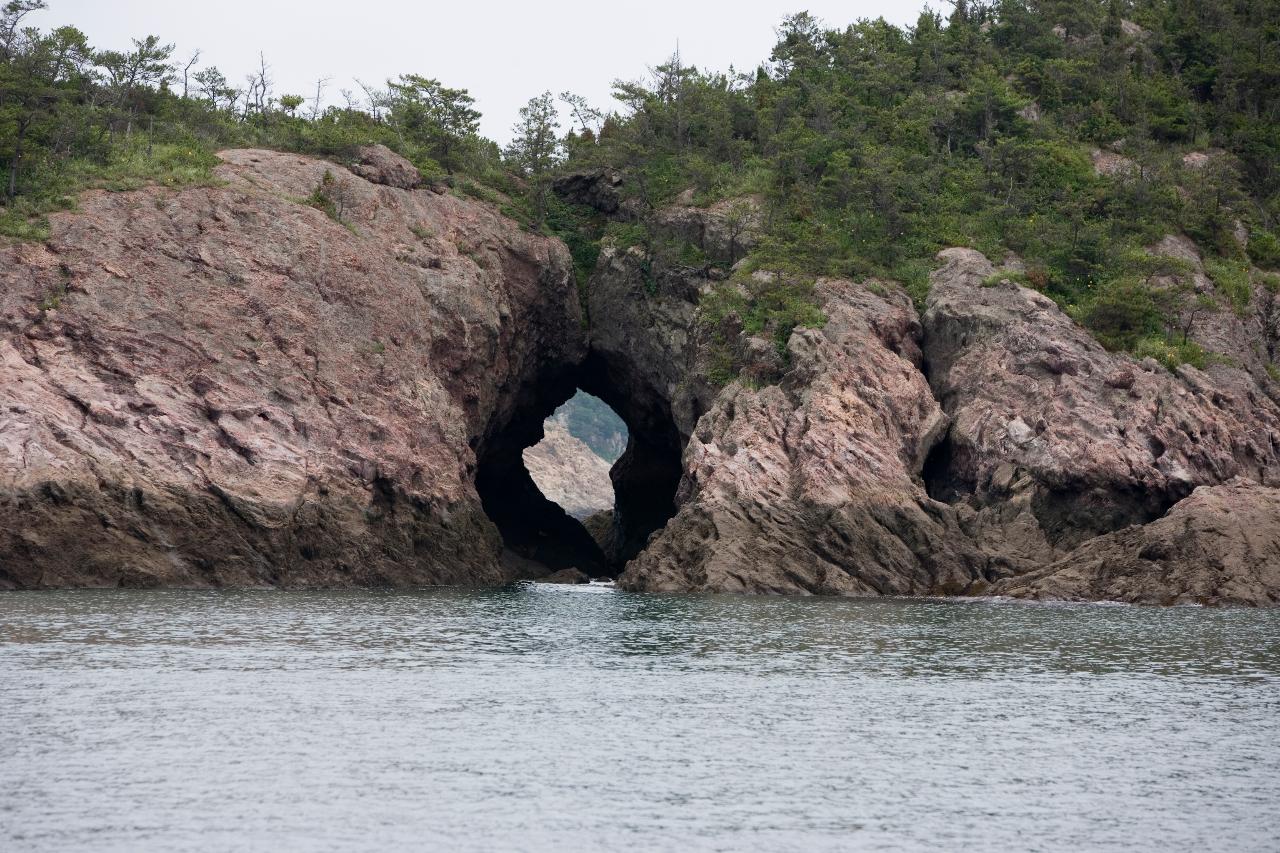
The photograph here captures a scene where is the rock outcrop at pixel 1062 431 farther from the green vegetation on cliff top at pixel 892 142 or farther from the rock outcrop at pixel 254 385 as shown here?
the rock outcrop at pixel 254 385

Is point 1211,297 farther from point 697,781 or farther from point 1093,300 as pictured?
point 697,781

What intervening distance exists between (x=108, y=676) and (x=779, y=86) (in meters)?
74.6

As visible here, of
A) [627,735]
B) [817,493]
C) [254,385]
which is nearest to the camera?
[627,735]

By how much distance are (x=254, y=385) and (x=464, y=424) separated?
12.5 metres

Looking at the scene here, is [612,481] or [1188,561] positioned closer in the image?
[1188,561]

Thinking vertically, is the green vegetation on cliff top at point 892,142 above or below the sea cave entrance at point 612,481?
above

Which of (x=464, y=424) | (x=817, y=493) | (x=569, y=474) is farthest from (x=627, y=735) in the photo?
(x=569, y=474)

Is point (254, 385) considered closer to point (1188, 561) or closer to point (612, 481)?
point (612, 481)

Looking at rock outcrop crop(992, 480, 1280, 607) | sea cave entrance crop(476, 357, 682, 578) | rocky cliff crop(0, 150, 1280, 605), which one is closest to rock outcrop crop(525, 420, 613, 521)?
sea cave entrance crop(476, 357, 682, 578)

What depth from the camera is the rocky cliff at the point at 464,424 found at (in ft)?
166

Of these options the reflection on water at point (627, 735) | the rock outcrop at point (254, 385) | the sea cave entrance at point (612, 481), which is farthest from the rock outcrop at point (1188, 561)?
the sea cave entrance at point (612, 481)

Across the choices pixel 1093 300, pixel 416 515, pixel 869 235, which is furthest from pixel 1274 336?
pixel 416 515

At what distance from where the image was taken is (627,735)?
79.4ft

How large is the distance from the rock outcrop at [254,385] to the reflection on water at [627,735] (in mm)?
9546
